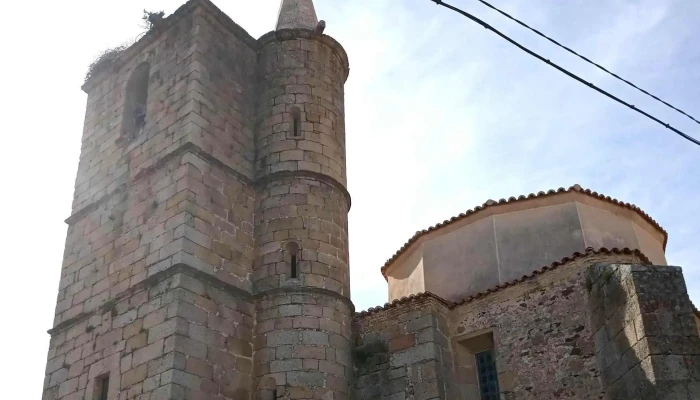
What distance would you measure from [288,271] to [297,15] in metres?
5.89

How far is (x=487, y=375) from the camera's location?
34.4ft

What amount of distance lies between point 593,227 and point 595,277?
2414mm

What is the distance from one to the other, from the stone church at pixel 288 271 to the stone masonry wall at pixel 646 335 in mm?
23

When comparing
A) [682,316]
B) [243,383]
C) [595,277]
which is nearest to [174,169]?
[243,383]

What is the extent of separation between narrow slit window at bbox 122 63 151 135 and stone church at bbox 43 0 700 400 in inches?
1.4

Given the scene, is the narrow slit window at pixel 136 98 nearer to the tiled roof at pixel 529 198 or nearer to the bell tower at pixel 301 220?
the bell tower at pixel 301 220

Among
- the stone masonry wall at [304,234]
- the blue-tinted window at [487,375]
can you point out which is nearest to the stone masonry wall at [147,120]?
the stone masonry wall at [304,234]

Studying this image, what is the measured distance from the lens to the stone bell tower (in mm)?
9750

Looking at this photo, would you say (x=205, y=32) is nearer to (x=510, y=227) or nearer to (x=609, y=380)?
(x=510, y=227)

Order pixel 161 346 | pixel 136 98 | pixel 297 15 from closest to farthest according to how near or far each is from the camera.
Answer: pixel 161 346
pixel 136 98
pixel 297 15

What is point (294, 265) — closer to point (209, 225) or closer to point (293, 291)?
point (293, 291)

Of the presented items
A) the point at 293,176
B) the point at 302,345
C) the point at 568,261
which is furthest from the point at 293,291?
the point at 568,261

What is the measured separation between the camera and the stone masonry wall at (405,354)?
1002 centimetres

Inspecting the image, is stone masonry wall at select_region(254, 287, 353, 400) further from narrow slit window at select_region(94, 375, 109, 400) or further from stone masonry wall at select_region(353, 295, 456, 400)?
narrow slit window at select_region(94, 375, 109, 400)
